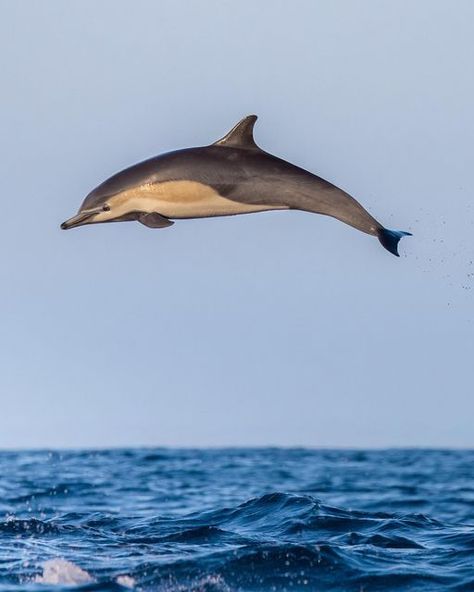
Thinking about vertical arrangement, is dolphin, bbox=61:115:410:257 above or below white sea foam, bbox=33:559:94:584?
above

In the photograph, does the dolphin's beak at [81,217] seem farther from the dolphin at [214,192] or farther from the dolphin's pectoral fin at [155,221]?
the dolphin's pectoral fin at [155,221]

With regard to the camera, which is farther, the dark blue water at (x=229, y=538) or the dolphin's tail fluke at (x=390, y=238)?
the dark blue water at (x=229, y=538)

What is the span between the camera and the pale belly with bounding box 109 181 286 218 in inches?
415

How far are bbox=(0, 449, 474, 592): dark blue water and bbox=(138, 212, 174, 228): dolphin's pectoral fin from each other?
3964mm

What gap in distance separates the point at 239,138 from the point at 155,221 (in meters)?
1.02

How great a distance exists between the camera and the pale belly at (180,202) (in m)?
10.5

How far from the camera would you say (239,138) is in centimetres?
1094

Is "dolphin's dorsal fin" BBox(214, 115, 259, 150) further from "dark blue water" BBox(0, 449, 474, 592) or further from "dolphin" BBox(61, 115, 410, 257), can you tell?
"dark blue water" BBox(0, 449, 474, 592)

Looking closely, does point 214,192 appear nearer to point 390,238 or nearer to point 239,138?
point 239,138

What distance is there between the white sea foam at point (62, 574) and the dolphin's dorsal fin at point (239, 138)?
4751 millimetres

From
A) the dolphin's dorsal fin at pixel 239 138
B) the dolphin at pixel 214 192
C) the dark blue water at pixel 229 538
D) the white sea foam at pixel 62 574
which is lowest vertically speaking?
the white sea foam at pixel 62 574

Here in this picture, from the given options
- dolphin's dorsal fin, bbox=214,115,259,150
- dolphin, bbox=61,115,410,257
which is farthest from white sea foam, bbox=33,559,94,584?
dolphin's dorsal fin, bbox=214,115,259,150

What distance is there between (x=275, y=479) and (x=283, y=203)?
64.2 feet

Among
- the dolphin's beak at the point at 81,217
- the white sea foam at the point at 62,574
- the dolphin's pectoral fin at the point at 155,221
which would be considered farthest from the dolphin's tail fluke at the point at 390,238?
the white sea foam at the point at 62,574
